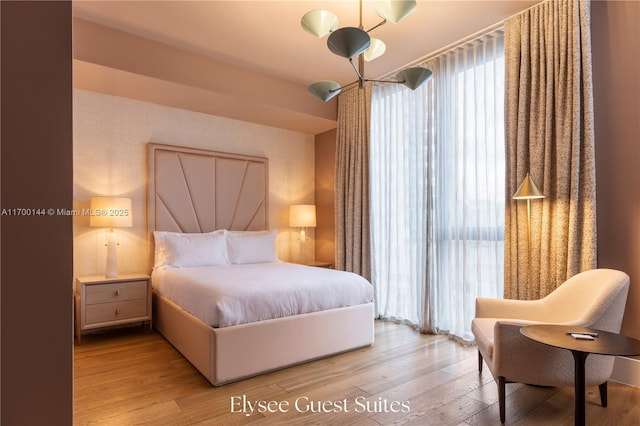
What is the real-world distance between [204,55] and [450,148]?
266 centimetres

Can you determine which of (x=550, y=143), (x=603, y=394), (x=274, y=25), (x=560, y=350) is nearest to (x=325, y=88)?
(x=274, y=25)

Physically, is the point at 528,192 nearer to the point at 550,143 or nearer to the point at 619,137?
the point at 550,143

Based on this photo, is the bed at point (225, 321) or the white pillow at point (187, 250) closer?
the bed at point (225, 321)

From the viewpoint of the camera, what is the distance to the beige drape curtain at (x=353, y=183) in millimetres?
4328

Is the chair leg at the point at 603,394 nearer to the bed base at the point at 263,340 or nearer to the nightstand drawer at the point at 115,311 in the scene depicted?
the bed base at the point at 263,340

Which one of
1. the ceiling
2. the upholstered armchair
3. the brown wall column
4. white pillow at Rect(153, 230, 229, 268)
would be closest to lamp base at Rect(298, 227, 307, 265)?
white pillow at Rect(153, 230, 229, 268)

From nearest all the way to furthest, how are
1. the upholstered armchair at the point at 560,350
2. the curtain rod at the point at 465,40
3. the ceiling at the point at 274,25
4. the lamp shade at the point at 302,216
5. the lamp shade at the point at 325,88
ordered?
the upholstered armchair at the point at 560,350
the lamp shade at the point at 325,88
the ceiling at the point at 274,25
the curtain rod at the point at 465,40
the lamp shade at the point at 302,216

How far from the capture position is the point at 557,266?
2.59m

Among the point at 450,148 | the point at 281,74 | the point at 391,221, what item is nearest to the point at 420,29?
the point at 450,148

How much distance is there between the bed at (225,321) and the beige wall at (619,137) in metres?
1.84

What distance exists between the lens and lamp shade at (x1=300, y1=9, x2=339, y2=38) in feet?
7.41

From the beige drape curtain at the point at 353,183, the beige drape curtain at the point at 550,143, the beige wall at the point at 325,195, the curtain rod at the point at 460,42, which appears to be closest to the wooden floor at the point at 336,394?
the beige drape curtain at the point at 550,143

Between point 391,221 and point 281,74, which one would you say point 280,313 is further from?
point 281,74

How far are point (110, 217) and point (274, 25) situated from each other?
7.80 feet
